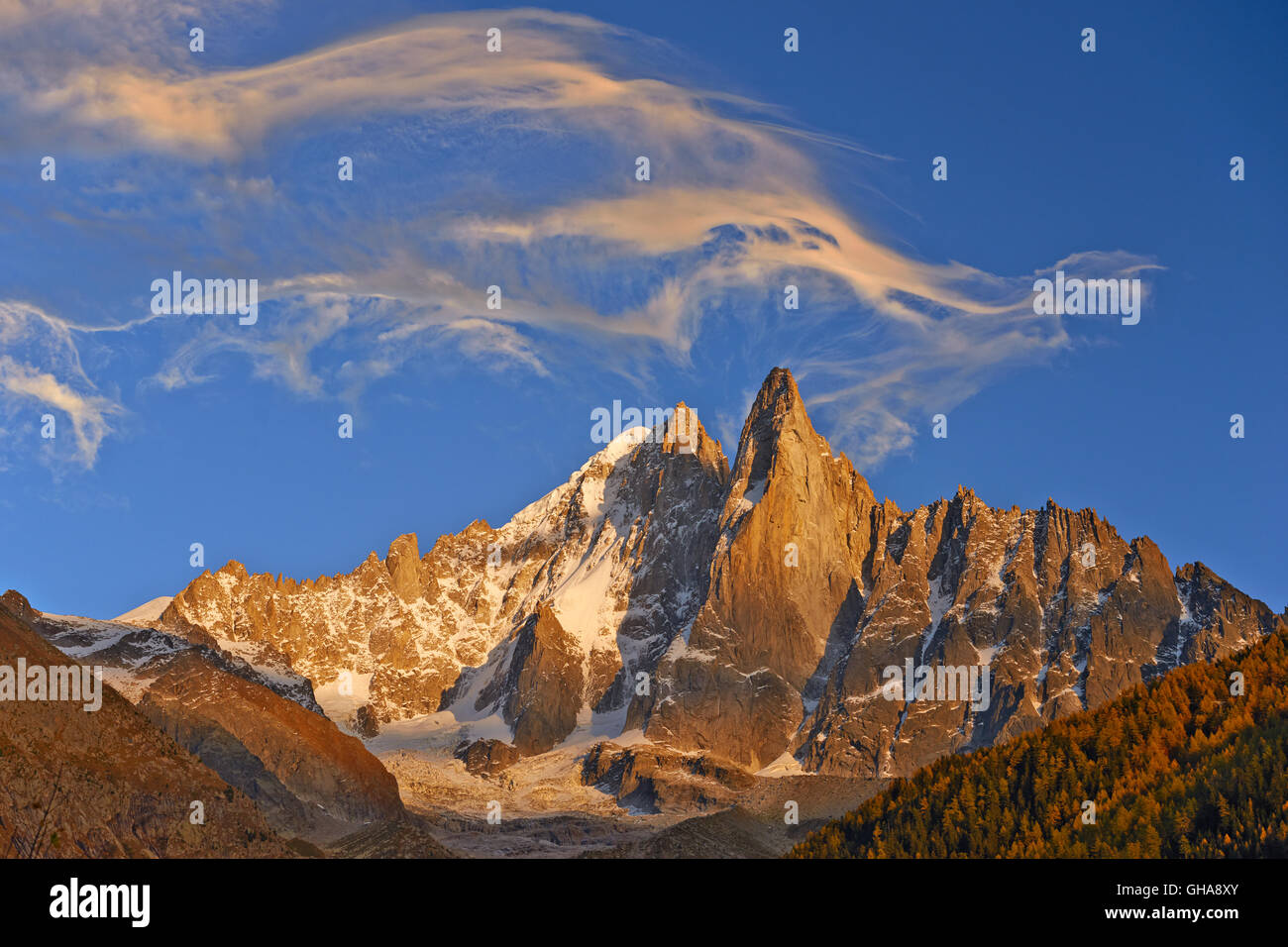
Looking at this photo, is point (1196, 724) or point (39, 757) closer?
point (1196, 724)
